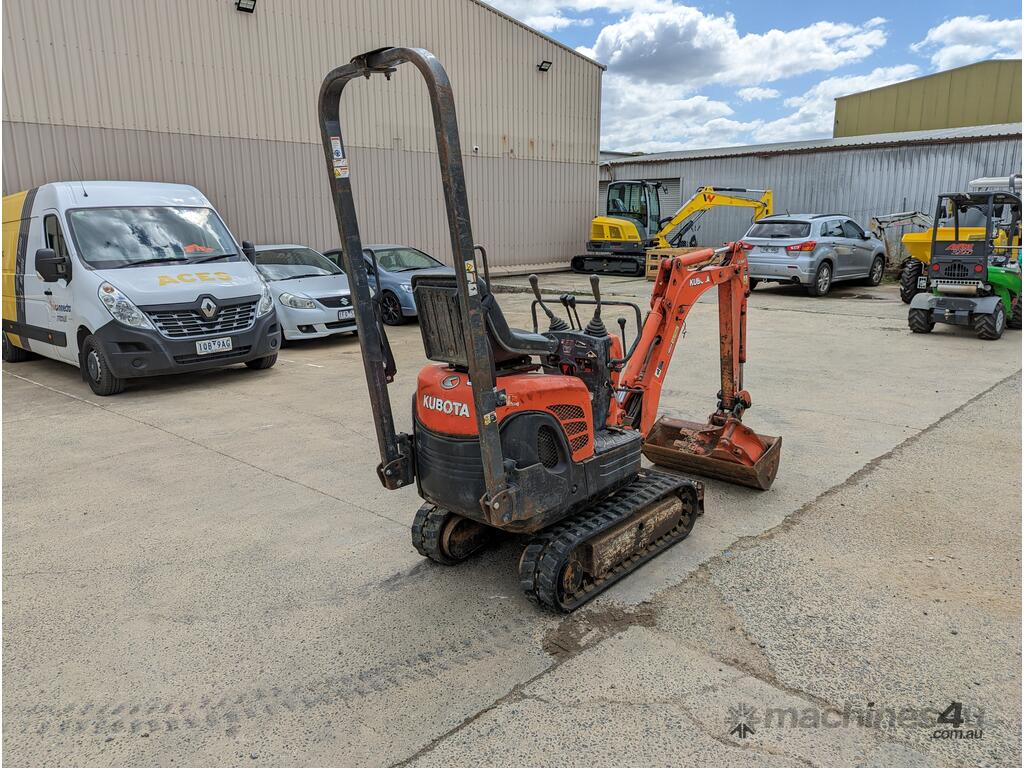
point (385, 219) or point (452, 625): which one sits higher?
point (385, 219)

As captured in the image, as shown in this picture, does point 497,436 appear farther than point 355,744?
Yes

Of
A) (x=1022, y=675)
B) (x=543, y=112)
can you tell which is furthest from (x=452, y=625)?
(x=543, y=112)

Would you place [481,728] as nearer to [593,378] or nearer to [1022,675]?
[593,378]

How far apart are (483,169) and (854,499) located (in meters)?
16.8

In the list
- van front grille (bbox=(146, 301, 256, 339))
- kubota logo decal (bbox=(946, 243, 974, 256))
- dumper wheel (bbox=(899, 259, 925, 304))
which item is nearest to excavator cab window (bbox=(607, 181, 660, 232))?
dumper wheel (bbox=(899, 259, 925, 304))

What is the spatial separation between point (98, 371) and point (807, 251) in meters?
13.0

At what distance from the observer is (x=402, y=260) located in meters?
13.1

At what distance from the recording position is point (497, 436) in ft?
9.80

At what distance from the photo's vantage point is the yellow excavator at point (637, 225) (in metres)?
20.2

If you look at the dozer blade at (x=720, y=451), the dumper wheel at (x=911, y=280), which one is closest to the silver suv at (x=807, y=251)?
the dumper wheel at (x=911, y=280)

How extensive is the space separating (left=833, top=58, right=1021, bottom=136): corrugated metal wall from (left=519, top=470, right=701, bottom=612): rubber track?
30640 millimetres

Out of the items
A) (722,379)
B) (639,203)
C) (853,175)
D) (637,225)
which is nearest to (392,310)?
(722,379)

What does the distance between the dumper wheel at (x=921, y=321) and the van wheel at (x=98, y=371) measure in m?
10.6

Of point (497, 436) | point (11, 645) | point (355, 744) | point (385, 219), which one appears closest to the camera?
point (355, 744)
